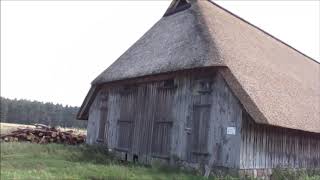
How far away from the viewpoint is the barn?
13.5 meters

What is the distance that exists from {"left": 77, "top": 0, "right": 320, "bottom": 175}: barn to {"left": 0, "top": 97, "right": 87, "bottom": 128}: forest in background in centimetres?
6909

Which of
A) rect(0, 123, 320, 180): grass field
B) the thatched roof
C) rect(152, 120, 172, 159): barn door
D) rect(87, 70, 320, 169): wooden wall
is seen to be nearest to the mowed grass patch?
rect(0, 123, 320, 180): grass field

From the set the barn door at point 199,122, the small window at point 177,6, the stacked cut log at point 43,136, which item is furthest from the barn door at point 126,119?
the stacked cut log at point 43,136

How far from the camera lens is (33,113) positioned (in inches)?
3509

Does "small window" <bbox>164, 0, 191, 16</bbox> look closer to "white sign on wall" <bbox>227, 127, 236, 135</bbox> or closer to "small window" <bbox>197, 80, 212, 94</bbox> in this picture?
"small window" <bbox>197, 80, 212, 94</bbox>

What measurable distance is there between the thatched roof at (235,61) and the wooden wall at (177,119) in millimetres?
552

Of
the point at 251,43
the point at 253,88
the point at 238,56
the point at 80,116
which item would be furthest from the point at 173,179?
the point at 80,116

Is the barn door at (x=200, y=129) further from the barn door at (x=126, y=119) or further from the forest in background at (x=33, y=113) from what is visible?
the forest in background at (x=33, y=113)

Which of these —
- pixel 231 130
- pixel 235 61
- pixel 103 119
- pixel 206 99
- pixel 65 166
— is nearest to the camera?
pixel 65 166

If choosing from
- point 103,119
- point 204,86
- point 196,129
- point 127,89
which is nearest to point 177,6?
point 127,89

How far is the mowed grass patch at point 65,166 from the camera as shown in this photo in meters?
11.4

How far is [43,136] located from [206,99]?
11135 mm

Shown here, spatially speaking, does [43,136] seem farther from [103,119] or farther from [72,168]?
[72,168]

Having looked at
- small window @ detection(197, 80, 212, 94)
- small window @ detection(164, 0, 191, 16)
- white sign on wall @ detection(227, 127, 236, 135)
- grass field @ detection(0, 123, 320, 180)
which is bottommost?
grass field @ detection(0, 123, 320, 180)
